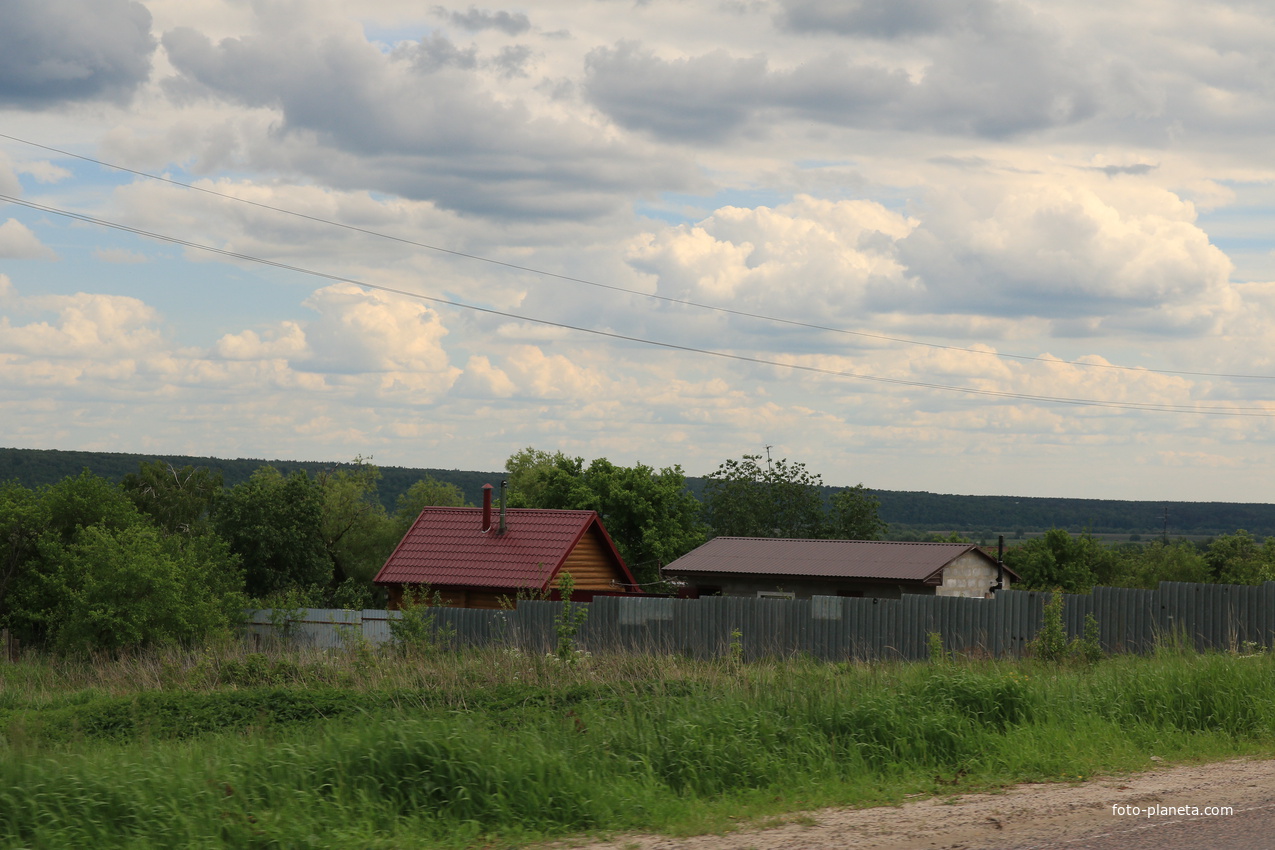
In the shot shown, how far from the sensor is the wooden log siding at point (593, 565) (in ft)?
112

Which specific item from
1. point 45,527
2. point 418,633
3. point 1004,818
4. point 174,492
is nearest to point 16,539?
point 45,527

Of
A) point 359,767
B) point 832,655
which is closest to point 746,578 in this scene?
point 832,655

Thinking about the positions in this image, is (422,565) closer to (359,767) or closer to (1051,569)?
(359,767)

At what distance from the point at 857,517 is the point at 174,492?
33452mm

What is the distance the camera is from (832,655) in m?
21.5

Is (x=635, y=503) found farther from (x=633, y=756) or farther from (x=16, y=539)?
(x=633, y=756)

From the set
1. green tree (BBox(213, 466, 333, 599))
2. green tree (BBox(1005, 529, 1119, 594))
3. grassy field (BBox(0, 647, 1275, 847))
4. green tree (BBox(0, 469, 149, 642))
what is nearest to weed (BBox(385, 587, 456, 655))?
grassy field (BBox(0, 647, 1275, 847))

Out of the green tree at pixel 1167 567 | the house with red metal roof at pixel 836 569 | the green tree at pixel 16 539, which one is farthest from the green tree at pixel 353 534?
the green tree at pixel 1167 567

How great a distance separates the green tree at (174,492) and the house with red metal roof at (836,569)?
26.2 metres

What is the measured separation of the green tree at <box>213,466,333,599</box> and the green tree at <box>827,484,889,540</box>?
25462 mm

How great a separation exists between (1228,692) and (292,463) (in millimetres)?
144069

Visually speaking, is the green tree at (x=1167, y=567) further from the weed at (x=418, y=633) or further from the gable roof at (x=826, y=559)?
the weed at (x=418, y=633)

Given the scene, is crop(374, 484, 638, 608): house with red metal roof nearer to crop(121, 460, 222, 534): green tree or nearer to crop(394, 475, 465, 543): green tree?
crop(121, 460, 222, 534): green tree

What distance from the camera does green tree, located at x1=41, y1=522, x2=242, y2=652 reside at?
2719 centimetres
